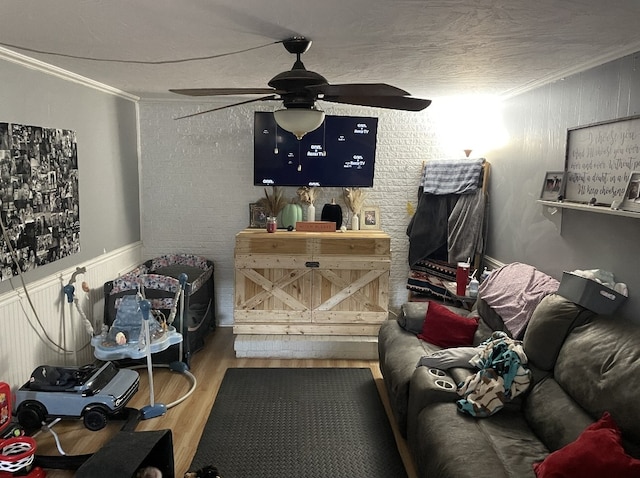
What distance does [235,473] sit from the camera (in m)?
2.82

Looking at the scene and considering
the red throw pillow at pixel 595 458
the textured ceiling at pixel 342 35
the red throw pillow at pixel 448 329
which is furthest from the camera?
the red throw pillow at pixel 448 329

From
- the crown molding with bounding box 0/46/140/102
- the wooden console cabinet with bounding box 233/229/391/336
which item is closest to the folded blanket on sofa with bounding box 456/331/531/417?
the wooden console cabinet with bounding box 233/229/391/336

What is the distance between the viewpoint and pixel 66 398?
10.6 ft

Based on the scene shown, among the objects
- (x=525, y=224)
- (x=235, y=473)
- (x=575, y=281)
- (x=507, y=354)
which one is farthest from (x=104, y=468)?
(x=525, y=224)

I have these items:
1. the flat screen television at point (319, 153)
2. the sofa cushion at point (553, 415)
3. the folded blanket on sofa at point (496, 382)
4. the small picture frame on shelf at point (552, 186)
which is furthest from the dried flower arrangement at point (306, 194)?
the sofa cushion at point (553, 415)

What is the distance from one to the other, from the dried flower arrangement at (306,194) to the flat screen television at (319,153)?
54 millimetres

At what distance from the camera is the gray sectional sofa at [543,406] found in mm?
2164

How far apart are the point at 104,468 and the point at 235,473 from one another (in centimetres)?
78

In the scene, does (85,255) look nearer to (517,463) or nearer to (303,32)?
(303,32)

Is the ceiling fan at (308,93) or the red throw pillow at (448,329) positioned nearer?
the ceiling fan at (308,93)

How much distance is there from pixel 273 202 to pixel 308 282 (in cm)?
98

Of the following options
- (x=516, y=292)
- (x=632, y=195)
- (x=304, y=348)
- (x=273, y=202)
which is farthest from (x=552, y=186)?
(x=273, y=202)

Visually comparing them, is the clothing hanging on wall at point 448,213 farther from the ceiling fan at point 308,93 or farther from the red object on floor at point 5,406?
the red object on floor at point 5,406

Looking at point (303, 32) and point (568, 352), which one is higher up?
point (303, 32)
